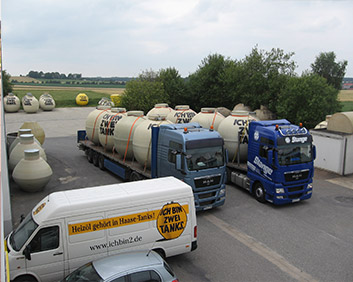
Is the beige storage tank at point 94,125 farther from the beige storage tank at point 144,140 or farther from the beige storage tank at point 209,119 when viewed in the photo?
the beige storage tank at point 209,119

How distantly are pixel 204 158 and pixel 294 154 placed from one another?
140 inches

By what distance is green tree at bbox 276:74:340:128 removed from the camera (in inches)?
1102

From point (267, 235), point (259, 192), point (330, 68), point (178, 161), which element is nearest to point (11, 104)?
point (178, 161)

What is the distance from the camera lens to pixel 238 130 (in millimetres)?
16328

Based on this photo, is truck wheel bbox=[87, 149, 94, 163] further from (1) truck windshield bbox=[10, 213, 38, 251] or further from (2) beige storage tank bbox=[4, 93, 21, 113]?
(2) beige storage tank bbox=[4, 93, 21, 113]

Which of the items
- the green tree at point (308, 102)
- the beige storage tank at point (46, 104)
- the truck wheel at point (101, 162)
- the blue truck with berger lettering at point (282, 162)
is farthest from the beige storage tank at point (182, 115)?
the beige storage tank at point (46, 104)

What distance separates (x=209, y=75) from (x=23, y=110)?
27869mm

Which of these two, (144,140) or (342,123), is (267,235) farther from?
(342,123)

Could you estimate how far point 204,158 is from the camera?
12812 mm

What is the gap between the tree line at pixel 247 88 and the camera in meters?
28.6

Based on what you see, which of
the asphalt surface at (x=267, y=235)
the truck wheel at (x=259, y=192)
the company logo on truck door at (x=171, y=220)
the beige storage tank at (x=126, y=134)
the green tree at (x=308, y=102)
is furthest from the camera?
the green tree at (x=308, y=102)

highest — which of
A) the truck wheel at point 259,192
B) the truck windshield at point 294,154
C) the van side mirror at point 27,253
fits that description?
the truck windshield at point 294,154

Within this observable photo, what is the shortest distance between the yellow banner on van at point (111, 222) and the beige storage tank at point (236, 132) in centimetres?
828

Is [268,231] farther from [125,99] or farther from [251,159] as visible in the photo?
[125,99]
